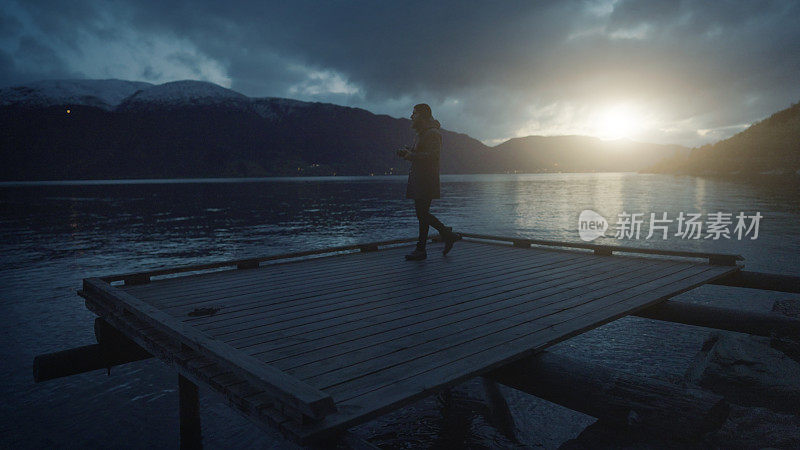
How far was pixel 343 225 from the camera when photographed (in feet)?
116

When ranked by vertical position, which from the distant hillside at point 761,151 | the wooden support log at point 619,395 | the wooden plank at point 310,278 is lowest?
the wooden support log at point 619,395

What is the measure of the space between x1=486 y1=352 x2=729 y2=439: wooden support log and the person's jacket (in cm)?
487

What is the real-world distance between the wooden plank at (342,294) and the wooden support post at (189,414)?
1.37 metres

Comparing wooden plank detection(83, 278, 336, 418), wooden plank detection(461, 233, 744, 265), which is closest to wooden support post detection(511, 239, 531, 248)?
wooden plank detection(461, 233, 744, 265)

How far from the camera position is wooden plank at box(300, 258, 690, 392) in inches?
142

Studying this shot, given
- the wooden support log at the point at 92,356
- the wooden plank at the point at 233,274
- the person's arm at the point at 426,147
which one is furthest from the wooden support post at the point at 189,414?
the person's arm at the point at 426,147

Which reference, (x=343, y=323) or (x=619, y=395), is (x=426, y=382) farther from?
(x=343, y=323)

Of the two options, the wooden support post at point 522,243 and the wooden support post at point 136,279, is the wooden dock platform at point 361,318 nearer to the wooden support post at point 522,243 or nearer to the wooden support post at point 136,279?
the wooden support post at point 136,279

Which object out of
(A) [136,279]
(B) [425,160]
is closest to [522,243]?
(B) [425,160]

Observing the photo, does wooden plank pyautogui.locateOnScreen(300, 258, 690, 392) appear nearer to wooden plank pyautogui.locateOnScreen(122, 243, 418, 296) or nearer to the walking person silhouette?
the walking person silhouette

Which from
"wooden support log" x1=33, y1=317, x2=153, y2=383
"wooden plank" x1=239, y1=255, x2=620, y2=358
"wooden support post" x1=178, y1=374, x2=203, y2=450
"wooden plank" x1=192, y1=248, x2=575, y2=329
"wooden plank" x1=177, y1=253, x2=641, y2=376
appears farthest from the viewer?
"wooden support post" x1=178, y1=374, x2=203, y2=450

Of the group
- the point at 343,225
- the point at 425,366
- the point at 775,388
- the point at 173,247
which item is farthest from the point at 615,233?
the point at 425,366

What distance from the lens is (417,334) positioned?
15.1 feet

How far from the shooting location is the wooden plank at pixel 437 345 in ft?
11.8
